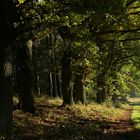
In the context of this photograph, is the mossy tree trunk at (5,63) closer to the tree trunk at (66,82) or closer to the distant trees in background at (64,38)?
the distant trees in background at (64,38)

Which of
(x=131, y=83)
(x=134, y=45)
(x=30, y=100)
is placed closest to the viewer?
(x=30, y=100)

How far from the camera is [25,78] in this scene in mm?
22250

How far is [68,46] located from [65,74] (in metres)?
3.52

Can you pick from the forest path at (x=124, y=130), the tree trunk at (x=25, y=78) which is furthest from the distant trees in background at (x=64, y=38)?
the forest path at (x=124, y=130)

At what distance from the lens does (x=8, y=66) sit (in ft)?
51.4

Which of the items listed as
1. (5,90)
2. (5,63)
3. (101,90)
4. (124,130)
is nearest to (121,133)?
(124,130)

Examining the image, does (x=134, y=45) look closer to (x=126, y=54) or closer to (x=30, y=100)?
(x=126, y=54)

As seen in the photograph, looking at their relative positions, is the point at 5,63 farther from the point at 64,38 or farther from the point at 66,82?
the point at 66,82

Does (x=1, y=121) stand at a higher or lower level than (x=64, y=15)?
lower

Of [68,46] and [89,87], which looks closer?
[68,46]

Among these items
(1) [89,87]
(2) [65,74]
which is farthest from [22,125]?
(1) [89,87]

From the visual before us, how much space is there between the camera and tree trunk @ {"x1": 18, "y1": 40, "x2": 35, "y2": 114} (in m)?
22.1

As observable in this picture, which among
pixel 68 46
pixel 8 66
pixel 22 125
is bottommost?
pixel 22 125

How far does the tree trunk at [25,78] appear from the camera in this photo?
72.5ft
